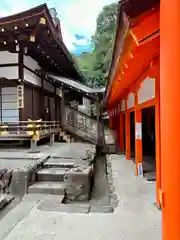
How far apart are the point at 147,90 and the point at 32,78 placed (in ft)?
25.8

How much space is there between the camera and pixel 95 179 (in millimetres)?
7715

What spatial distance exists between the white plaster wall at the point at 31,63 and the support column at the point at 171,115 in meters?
10.2

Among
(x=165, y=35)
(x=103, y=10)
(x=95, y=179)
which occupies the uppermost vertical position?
(x=103, y=10)

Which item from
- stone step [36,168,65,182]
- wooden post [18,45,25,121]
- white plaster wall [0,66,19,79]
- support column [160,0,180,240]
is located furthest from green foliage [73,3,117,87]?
support column [160,0,180,240]

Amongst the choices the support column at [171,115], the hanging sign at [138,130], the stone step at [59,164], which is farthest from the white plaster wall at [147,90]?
the support column at [171,115]

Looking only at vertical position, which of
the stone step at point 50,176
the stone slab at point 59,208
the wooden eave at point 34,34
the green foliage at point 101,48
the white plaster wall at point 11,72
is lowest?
the stone slab at point 59,208

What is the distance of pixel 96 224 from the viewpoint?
3627 millimetres

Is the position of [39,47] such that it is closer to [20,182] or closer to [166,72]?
[20,182]

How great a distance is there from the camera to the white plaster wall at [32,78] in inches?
427

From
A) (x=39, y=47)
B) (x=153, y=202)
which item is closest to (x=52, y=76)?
(x=39, y=47)

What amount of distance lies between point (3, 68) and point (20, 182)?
629 cm

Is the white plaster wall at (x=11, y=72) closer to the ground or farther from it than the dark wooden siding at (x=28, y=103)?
farther from it

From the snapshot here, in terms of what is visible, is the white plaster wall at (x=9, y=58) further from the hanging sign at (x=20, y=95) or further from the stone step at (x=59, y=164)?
the stone step at (x=59, y=164)

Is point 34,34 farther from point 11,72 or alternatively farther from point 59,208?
point 59,208
